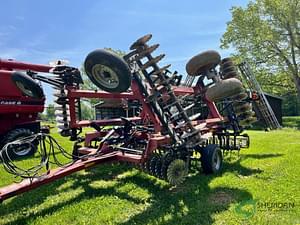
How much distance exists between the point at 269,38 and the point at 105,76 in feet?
84.5

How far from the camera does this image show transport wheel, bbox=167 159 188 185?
4.41 metres

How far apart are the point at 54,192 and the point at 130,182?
53.9 inches

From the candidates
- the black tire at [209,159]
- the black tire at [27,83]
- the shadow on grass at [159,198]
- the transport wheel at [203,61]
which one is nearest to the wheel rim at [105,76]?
the black tire at [27,83]

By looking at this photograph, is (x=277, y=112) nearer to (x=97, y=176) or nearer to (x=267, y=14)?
(x=267, y=14)

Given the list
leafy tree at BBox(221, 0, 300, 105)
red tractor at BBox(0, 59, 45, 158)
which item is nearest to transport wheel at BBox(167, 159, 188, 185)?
red tractor at BBox(0, 59, 45, 158)

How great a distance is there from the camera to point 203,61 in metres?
6.00

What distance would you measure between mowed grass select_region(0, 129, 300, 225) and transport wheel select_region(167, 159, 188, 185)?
259 millimetres

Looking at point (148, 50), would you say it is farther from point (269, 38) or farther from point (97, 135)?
point (269, 38)

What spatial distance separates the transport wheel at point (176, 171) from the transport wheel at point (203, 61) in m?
2.34

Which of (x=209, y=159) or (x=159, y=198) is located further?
(x=209, y=159)

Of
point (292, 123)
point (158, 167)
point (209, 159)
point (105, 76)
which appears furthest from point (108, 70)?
point (292, 123)

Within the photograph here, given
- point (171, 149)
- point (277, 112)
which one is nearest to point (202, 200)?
point (171, 149)

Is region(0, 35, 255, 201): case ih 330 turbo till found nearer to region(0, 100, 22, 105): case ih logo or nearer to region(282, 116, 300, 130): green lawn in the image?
region(0, 100, 22, 105): case ih logo

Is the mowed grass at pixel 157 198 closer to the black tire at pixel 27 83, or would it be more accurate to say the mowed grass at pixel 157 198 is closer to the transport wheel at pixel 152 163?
the transport wheel at pixel 152 163
